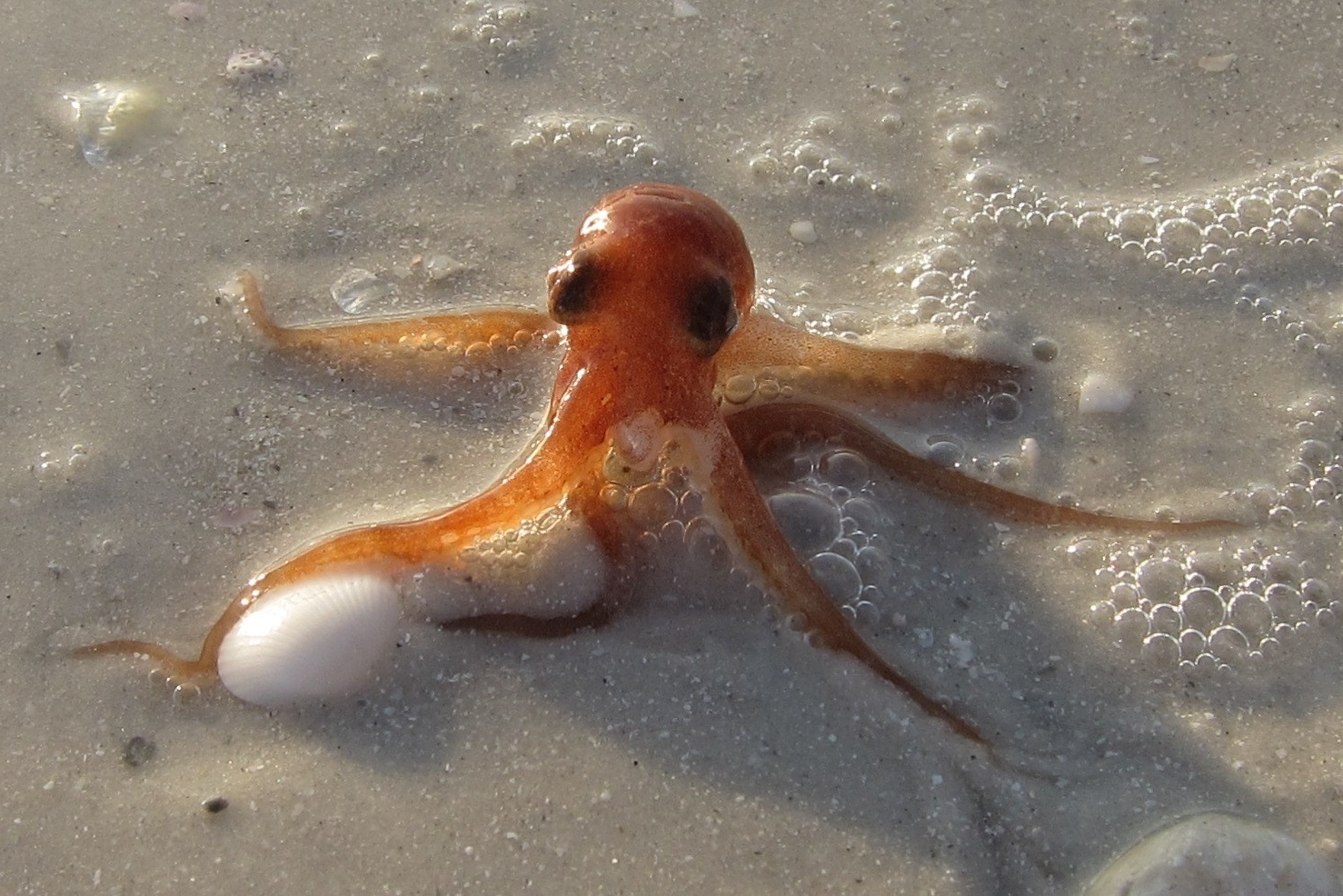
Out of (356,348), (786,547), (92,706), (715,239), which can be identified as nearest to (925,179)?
(715,239)

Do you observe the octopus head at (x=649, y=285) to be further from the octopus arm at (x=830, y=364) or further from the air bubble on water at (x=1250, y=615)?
the air bubble on water at (x=1250, y=615)

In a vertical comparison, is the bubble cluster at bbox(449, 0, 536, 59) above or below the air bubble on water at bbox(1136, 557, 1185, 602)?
above

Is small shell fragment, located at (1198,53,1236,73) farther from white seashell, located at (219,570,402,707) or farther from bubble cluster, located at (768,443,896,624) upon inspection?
white seashell, located at (219,570,402,707)

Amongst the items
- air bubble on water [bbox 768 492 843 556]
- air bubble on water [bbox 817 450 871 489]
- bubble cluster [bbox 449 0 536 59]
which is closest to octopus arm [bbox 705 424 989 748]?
air bubble on water [bbox 768 492 843 556]

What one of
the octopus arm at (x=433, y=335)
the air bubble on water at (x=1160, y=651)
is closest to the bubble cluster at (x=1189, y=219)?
the air bubble on water at (x=1160, y=651)

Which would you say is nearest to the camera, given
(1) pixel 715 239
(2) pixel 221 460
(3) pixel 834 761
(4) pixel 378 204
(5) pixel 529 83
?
(3) pixel 834 761

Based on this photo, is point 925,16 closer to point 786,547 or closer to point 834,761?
point 786,547

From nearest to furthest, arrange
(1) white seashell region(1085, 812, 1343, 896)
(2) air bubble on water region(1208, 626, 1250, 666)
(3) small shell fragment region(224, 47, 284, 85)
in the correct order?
(1) white seashell region(1085, 812, 1343, 896) → (2) air bubble on water region(1208, 626, 1250, 666) → (3) small shell fragment region(224, 47, 284, 85)
